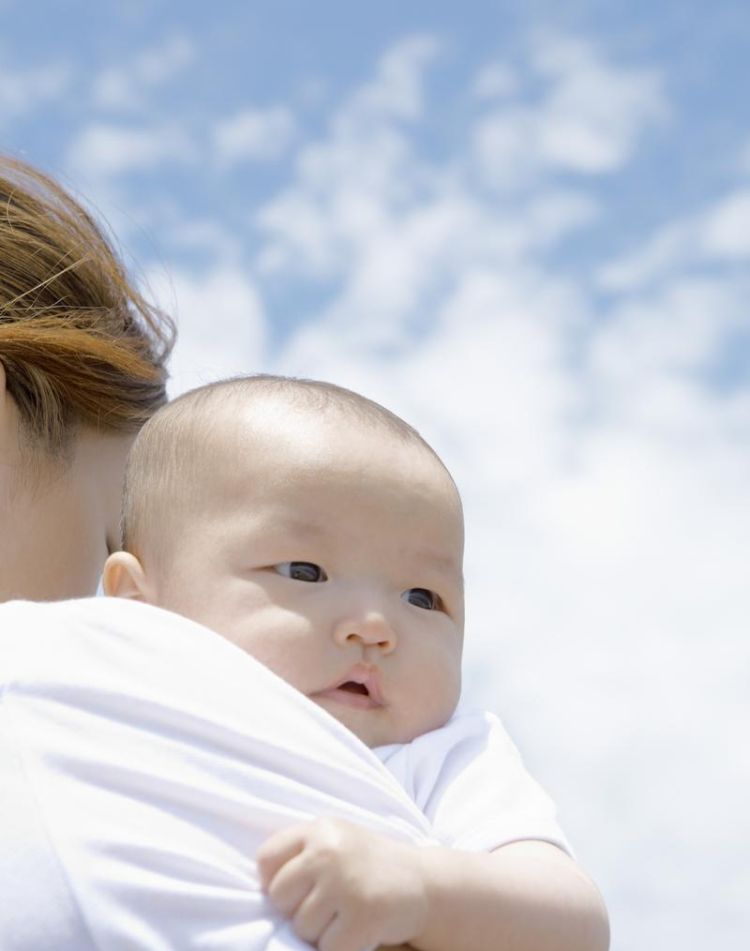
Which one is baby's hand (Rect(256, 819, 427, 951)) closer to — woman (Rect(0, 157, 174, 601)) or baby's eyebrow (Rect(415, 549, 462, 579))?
baby's eyebrow (Rect(415, 549, 462, 579))

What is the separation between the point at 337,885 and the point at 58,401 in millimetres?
1492

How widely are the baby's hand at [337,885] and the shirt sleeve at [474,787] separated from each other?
0.30 metres

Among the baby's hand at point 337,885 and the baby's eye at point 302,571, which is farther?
the baby's eye at point 302,571

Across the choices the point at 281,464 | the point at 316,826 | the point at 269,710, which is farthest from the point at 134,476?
the point at 316,826

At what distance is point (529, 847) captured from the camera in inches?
73.1

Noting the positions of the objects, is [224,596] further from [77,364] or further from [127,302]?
[127,302]

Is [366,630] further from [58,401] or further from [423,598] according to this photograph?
[58,401]

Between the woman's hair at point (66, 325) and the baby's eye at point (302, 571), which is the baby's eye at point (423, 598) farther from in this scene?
the woman's hair at point (66, 325)

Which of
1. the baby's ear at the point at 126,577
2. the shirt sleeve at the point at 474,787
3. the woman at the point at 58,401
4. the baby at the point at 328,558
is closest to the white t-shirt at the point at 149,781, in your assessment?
the shirt sleeve at the point at 474,787

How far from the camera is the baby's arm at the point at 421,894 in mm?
1548

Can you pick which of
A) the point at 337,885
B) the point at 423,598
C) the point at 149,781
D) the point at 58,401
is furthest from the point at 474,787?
the point at 58,401

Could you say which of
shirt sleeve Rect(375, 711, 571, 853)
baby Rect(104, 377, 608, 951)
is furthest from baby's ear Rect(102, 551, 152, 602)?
shirt sleeve Rect(375, 711, 571, 853)

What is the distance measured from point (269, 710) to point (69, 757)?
0.24m

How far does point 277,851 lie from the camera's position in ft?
5.10
